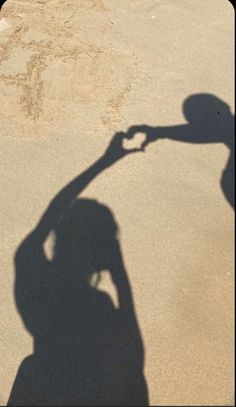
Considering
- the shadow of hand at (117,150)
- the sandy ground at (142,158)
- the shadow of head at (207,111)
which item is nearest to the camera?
the sandy ground at (142,158)

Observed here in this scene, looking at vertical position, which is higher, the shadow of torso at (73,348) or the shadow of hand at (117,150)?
the shadow of hand at (117,150)

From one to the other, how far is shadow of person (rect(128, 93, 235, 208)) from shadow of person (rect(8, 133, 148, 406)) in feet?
3.97

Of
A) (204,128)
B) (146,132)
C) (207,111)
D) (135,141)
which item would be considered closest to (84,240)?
(135,141)

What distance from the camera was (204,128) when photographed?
5086mm

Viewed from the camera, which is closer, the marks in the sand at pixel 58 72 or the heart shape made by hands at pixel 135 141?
the heart shape made by hands at pixel 135 141

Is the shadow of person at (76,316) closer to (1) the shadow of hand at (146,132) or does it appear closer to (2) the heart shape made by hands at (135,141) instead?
(2) the heart shape made by hands at (135,141)

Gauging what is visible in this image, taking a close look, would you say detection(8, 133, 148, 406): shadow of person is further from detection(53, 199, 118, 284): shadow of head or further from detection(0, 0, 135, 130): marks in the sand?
detection(0, 0, 135, 130): marks in the sand

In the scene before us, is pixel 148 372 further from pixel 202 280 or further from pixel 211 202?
pixel 211 202

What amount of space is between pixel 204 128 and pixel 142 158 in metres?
0.89

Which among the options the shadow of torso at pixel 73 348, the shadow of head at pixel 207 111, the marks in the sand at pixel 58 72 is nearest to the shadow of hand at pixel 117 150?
the marks in the sand at pixel 58 72

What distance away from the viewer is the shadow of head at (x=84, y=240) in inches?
155

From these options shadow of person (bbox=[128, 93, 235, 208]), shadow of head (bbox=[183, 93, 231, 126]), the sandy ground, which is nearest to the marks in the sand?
the sandy ground

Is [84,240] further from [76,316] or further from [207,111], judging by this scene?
[207,111]

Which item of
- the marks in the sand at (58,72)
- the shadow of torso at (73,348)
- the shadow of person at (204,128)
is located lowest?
the shadow of torso at (73,348)
